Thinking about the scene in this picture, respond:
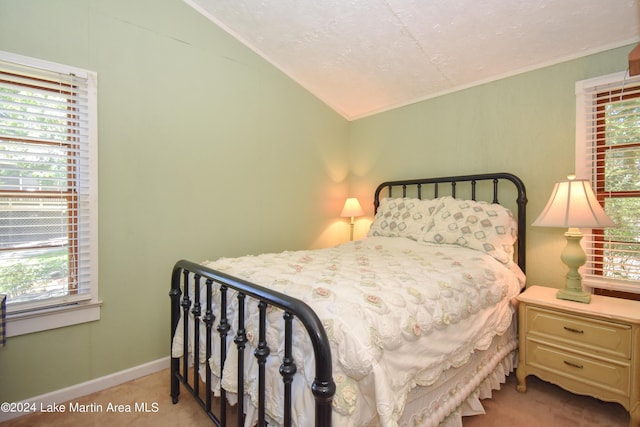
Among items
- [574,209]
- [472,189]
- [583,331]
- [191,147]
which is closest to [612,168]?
[574,209]

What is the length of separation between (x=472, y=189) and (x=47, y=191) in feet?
9.84

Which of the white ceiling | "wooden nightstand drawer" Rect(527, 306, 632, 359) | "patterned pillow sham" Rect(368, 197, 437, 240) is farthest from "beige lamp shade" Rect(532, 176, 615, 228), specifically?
the white ceiling

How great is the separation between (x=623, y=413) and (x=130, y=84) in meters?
3.61

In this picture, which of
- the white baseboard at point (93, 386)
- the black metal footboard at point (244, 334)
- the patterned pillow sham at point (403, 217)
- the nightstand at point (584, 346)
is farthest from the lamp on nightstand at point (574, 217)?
the white baseboard at point (93, 386)

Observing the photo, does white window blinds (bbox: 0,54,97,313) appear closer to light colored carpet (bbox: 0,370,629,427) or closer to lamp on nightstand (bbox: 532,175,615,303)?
light colored carpet (bbox: 0,370,629,427)

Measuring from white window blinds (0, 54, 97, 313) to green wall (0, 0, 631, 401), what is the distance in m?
0.09

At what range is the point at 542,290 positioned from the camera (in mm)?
2121

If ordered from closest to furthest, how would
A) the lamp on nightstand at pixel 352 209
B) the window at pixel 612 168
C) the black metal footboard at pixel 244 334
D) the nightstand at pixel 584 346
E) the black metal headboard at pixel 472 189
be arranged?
1. the black metal footboard at pixel 244 334
2. the nightstand at pixel 584 346
3. the window at pixel 612 168
4. the black metal headboard at pixel 472 189
5. the lamp on nightstand at pixel 352 209

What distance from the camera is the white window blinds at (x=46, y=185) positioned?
173cm

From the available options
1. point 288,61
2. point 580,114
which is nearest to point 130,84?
point 288,61

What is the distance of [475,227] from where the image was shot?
2299 millimetres

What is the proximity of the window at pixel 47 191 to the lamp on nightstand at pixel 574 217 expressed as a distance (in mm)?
2830

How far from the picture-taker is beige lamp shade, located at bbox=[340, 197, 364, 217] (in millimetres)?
3381

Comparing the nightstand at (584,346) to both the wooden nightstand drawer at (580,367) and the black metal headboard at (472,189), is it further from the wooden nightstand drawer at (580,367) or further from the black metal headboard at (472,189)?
the black metal headboard at (472,189)
